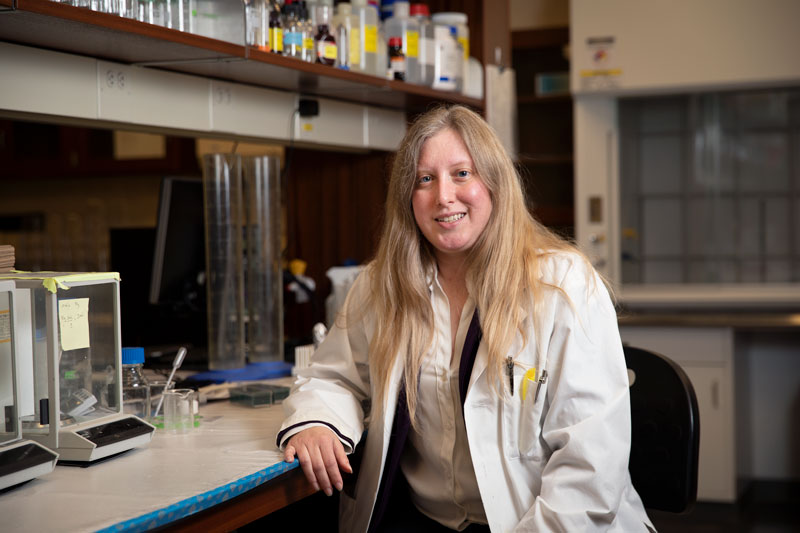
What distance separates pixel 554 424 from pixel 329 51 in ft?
4.19

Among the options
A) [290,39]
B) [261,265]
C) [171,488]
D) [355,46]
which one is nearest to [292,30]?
[290,39]

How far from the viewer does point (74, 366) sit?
1.48 m

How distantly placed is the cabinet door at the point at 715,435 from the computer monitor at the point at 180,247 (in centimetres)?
210

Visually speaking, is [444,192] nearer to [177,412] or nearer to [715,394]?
[177,412]

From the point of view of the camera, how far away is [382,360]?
167 centimetres

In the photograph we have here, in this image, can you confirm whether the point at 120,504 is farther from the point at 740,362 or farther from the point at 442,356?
the point at 740,362

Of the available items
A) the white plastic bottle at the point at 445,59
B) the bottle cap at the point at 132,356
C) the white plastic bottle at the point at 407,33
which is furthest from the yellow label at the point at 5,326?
the white plastic bottle at the point at 445,59

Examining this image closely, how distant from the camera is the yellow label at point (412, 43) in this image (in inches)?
104

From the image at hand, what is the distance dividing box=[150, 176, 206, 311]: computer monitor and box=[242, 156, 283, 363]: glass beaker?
9.6 inches

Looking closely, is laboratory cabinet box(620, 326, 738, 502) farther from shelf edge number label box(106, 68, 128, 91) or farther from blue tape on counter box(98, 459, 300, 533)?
blue tape on counter box(98, 459, 300, 533)

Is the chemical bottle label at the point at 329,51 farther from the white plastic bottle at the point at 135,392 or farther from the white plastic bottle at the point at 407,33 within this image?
the white plastic bottle at the point at 135,392

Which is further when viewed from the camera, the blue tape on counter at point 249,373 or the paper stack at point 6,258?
the blue tape on counter at point 249,373

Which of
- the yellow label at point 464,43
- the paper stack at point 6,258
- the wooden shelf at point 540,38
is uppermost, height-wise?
the wooden shelf at point 540,38

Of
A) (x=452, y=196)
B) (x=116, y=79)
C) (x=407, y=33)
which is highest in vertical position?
(x=407, y=33)
